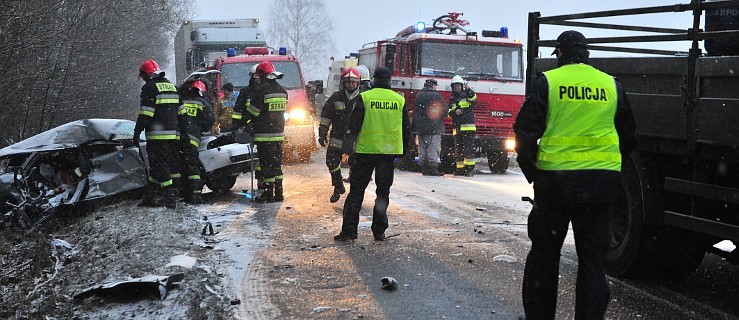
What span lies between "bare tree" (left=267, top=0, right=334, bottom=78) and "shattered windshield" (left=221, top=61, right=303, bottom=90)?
64575 millimetres

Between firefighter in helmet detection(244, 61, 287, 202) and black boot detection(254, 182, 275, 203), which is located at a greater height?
firefighter in helmet detection(244, 61, 287, 202)

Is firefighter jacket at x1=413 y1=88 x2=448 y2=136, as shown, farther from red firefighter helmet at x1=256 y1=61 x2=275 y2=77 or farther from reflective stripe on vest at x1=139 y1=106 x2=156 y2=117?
reflective stripe on vest at x1=139 y1=106 x2=156 y2=117

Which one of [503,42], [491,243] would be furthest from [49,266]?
[503,42]

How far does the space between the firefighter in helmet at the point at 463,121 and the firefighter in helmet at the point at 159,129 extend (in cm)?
644

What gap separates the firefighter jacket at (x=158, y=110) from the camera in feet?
32.3

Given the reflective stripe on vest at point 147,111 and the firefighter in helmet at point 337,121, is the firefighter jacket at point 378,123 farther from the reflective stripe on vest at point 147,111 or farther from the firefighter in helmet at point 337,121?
the reflective stripe on vest at point 147,111

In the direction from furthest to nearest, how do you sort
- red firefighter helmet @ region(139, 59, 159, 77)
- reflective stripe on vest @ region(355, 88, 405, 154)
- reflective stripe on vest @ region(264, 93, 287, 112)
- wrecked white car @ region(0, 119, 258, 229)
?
reflective stripe on vest @ region(264, 93, 287, 112) → red firefighter helmet @ region(139, 59, 159, 77) → wrecked white car @ region(0, 119, 258, 229) → reflective stripe on vest @ region(355, 88, 405, 154)

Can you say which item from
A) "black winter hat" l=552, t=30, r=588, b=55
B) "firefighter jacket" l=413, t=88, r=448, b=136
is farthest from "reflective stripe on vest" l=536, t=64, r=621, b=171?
"firefighter jacket" l=413, t=88, r=448, b=136

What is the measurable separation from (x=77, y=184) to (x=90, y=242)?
5.64 ft

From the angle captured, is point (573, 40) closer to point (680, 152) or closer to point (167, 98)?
point (680, 152)

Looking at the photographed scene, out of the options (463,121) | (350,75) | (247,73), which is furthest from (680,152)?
(247,73)

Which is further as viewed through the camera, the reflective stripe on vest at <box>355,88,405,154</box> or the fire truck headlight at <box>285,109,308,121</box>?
the fire truck headlight at <box>285,109,308,121</box>

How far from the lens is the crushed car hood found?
9.95 m

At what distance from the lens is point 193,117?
425 inches
